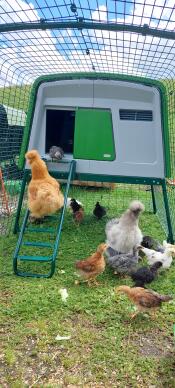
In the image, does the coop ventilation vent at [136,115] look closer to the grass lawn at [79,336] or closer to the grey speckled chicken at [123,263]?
the grey speckled chicken at [123,263]

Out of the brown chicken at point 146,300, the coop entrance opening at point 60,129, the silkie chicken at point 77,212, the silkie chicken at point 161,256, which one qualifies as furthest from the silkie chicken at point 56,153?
the brown chicken at point 146,300

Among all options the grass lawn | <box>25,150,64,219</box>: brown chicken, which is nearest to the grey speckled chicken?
the grass lawn

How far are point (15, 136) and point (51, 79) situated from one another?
1214mm

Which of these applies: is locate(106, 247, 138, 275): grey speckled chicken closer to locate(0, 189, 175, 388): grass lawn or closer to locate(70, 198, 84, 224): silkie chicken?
locate(0, 189, 175, 388): grass lawn

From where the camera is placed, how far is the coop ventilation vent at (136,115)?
4625mm

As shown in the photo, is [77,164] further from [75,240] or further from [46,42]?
[46,42]

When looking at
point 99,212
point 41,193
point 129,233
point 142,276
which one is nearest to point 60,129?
point 99,212

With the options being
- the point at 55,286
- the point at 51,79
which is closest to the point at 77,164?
the point at 51,79

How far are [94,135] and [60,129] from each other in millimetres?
758

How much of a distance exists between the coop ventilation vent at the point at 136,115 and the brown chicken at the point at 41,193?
1213 millimetres

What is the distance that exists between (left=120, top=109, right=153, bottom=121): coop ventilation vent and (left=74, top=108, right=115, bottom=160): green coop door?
0.56ft

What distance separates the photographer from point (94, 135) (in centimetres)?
470

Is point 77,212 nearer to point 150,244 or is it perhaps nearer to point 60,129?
point 60,129

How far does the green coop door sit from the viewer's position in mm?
4660
